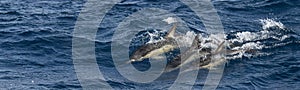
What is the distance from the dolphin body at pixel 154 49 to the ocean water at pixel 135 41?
0.42 m

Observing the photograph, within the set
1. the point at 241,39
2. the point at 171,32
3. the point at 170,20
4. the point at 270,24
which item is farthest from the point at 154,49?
the point at 270,24

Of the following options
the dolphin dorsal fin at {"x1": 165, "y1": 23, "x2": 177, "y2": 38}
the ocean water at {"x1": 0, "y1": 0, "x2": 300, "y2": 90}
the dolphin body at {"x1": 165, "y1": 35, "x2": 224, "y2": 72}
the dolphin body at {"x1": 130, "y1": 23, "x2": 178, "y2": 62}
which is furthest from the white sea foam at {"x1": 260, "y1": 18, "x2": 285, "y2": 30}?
the dolphin body at {"x1": 130, "y1": 23, "x2": 178, "y2": 62}

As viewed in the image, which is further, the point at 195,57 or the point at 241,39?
the point at 241,39

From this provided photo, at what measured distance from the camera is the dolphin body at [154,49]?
28.6 m

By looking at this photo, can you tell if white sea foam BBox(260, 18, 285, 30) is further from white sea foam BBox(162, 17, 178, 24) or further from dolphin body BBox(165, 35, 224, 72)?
dolphin body BBox(165, 35, 224, 72)

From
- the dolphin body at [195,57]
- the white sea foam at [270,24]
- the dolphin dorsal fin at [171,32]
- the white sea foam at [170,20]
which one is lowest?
the dolphin body at [195,57]

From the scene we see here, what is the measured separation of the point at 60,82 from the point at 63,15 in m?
9.71

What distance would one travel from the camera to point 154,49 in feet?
95.9

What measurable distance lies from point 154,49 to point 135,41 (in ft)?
7.14

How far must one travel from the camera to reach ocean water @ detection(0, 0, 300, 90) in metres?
26.2

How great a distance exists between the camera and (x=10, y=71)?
26.9 meters

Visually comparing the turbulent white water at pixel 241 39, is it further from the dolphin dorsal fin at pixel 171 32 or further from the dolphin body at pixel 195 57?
the dolphin body at pixel 195 57

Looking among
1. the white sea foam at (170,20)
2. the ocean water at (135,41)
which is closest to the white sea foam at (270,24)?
the ocean water at (135,41)

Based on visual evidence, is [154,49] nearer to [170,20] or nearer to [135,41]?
[135,41]
